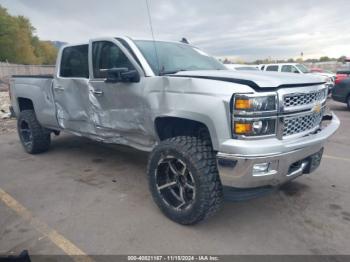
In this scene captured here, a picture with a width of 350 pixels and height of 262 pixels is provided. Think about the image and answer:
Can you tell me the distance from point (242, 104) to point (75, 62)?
3098mm

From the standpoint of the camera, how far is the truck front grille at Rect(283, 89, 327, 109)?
2.78 m

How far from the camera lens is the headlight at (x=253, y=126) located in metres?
2.62

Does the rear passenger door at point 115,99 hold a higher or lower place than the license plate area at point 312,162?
higher

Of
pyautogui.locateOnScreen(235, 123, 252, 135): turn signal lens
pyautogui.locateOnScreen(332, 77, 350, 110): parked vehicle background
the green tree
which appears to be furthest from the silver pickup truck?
the green tree

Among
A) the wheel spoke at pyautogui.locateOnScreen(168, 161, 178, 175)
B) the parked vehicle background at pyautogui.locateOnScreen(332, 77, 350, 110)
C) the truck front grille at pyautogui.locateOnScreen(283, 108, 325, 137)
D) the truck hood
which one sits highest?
the truck hood

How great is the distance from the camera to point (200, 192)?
2.91 metres

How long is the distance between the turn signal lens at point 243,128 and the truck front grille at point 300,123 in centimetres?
37

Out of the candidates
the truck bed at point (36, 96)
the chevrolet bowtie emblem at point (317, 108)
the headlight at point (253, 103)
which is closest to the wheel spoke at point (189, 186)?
the headlight at point (253, 103)

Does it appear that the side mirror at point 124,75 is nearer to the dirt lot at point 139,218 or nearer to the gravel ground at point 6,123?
the dirt lot at point 139,218

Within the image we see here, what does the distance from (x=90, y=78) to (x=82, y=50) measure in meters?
0.60

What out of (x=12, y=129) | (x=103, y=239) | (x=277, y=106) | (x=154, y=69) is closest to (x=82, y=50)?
(x=154, y=69)

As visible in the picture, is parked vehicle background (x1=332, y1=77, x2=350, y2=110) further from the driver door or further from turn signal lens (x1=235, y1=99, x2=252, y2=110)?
turn signal lens (x1=235, y1=99, x2=252, y2=110)

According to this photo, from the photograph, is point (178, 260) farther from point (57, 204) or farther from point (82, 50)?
point (82, 50)

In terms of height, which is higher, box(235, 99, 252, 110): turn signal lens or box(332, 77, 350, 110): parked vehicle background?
box(235, 99, 252, 110): turn signal lens
